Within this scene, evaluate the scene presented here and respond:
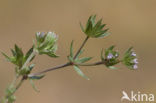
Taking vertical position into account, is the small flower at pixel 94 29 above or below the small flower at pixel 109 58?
above

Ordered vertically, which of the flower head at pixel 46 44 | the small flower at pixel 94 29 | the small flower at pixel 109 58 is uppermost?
the small flower at pixel 94 29

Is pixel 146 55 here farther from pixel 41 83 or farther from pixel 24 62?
pixel 24 62

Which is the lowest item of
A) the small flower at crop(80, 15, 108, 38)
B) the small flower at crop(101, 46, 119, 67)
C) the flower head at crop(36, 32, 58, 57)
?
the small flower at crop(101, 46, 119, 67)

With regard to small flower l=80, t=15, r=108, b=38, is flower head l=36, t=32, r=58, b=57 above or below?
below

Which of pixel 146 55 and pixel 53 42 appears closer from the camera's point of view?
pixel 53 42

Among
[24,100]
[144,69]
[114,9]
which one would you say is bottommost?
[24,100]

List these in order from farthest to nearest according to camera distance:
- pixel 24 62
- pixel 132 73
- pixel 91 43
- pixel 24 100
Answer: pixel 91 43 < pixel 132 73 < pixel 24 100 < pixel 24 62

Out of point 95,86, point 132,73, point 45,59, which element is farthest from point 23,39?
point 132,73

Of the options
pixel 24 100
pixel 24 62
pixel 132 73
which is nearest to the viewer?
pixel 24 62

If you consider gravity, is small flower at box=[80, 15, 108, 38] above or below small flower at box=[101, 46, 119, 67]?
above

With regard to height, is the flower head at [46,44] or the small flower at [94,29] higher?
the small flower at [94,29]

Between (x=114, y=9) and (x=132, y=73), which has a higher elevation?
(x=114, y=9)
